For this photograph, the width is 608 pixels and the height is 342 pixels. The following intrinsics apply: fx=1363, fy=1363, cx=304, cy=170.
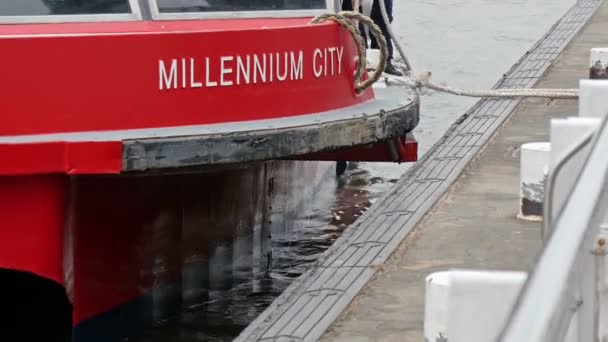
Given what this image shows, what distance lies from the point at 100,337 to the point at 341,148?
4.76ft

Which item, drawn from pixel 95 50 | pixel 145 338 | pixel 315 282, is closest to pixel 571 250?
pixel 315 282

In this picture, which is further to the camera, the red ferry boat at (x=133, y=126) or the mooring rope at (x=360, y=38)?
the mooring rope at (x=360, y=38)

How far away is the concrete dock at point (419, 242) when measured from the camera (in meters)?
4.73

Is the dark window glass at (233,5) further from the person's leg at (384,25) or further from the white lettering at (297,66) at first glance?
the person's leg at (384,25)

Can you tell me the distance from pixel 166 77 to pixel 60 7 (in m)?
0.66

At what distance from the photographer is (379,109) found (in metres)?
7.16

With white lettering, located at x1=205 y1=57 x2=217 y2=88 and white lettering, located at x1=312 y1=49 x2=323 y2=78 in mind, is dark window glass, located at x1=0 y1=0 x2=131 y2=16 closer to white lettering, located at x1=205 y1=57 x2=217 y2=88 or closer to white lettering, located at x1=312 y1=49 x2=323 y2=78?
white lettering, located at x1=205 y1=57 x2=217 y2=88

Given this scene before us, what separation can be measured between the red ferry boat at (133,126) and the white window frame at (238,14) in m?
0.01

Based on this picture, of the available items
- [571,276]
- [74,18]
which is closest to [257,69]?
[74,18]

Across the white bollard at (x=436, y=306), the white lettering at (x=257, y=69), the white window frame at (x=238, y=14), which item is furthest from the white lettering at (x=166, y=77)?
the white bollard at (x=436, y=306)

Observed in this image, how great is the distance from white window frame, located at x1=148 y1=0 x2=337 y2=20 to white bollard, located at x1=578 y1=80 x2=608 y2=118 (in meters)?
1.75

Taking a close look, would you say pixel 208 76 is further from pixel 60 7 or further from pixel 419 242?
pixel 419 242

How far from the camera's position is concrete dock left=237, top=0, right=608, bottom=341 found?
4.73m

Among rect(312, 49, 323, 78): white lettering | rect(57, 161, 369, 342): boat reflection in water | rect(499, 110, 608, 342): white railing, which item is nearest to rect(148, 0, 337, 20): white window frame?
rect(312, 49, 323, 78): white lettering
